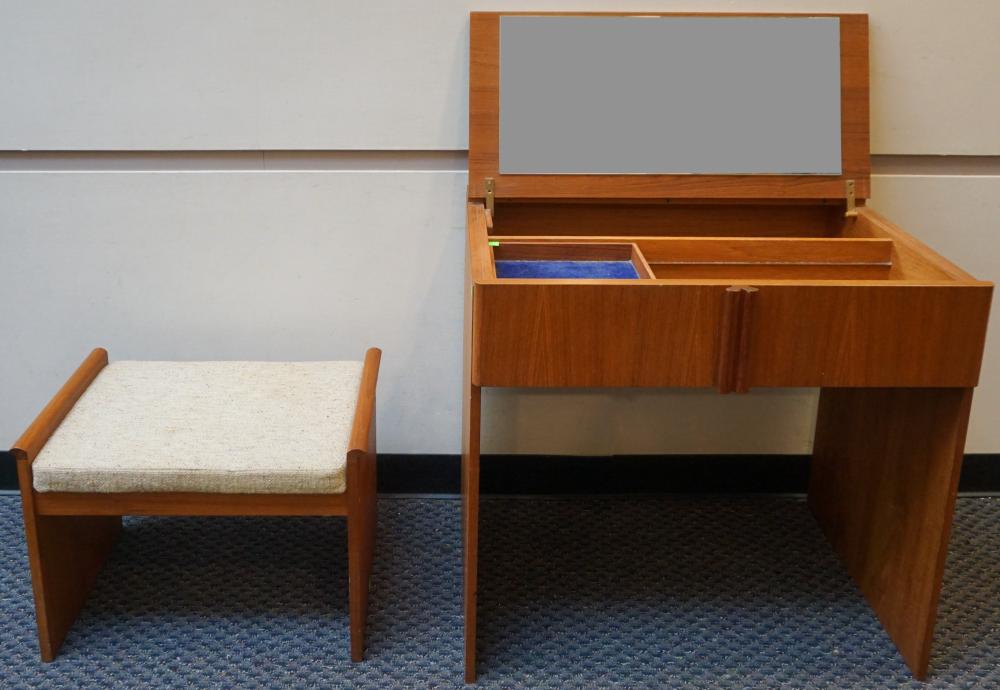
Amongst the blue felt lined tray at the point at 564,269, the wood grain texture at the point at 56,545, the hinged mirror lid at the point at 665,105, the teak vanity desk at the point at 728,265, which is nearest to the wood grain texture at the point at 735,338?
the teak vanity desk at the point at 728,265

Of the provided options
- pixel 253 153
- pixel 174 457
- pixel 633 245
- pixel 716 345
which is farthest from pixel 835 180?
pixel 174 457

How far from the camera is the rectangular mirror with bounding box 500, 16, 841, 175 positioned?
1.74m

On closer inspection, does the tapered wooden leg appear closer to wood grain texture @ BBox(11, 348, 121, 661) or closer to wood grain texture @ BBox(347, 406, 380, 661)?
wood grain texture @ BBox(347, 406, 380, 661)

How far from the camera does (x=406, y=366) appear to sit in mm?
2002

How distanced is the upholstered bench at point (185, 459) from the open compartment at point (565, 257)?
335 mm

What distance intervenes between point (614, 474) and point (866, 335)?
2.70 feet

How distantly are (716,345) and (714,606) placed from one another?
1.97 ft

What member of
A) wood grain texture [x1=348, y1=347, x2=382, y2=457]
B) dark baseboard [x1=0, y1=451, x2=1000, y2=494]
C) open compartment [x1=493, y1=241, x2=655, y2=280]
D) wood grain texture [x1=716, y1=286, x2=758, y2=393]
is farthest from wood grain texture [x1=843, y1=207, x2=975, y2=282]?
wood grain texture [x1=348, y1=347, x2=382, y2=457]

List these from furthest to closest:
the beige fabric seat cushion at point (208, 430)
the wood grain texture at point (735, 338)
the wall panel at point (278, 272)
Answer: the wall panel at point (278, 272) → the beige fabric seat cushion at point (208, 430) → the wood grain texture at point (735, 338)

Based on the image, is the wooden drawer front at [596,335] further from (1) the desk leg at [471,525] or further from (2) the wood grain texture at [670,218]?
(2) the wood grain texture at [670,218]

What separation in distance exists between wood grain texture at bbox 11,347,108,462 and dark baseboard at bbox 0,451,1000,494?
42cm

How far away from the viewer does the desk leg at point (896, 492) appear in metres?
1.53

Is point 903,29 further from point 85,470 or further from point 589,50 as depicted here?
point 85,470

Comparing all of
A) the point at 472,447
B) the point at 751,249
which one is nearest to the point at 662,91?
the point at 751,249
